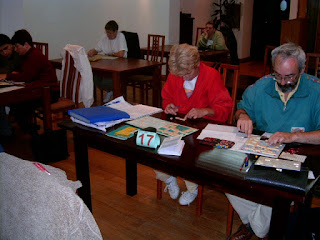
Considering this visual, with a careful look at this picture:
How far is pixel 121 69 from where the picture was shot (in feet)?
12.3

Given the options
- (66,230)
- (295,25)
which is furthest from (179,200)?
(295,25)

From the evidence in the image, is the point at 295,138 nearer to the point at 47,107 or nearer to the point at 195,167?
the point at 195,167

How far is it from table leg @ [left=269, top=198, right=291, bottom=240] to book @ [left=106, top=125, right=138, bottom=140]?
751 mm

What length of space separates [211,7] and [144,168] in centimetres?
663

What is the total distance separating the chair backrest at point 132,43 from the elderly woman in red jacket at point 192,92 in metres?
2.93

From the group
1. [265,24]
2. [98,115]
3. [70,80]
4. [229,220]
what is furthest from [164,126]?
[265,24]

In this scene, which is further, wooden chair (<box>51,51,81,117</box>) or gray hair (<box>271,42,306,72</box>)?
wooden chair (<box>51,51,81,117</box>)

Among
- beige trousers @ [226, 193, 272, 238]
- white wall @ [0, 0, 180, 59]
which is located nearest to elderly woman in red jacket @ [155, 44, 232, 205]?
beige trousers @ [226, 193, 272, 238]

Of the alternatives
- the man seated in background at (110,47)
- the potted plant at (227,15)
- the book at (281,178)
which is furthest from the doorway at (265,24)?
the book at (281,178)

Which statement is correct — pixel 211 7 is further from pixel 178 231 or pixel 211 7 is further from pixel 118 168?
pixel 178 231

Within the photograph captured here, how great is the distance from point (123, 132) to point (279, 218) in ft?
2.74

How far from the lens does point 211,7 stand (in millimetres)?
8508

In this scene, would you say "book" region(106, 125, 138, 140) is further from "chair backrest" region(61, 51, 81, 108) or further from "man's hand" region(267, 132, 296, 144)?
"chair backrest" region(61, 51, 81, 108)

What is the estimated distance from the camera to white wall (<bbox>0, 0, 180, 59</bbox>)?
4848 mm
